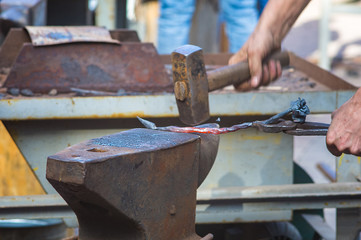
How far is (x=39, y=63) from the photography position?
2.39m

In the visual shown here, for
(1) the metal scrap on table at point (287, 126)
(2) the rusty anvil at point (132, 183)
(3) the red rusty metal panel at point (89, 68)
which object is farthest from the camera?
(3) the red rusty metal panel at point (89, 68)

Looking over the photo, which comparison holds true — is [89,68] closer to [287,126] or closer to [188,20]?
[287,126]

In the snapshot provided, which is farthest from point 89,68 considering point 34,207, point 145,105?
point 34,207

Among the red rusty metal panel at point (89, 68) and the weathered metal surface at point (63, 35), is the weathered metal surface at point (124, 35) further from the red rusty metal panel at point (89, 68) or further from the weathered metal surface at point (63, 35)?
the red rusty metal panel at point (89, 68)

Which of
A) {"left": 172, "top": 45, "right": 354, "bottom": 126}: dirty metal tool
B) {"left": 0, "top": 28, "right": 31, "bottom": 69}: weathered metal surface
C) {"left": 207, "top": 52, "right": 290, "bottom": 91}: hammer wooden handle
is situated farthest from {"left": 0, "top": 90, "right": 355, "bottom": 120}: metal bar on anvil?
{"left": 0, "top": 28, "right": 31, "bottom": 69}: weathered metal surface

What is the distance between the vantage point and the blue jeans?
4.36 m

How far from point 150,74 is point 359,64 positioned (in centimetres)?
613

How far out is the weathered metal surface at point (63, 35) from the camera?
245cm

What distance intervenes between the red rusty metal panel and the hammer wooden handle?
66cm

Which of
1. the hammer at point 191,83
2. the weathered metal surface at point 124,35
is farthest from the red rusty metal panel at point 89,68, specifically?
the hammer at point 191,83

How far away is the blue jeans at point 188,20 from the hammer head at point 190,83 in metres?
2.73

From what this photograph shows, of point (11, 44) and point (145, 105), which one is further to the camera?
point (11, 44)

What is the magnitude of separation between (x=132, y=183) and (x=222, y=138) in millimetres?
1043

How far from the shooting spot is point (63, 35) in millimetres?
2506
